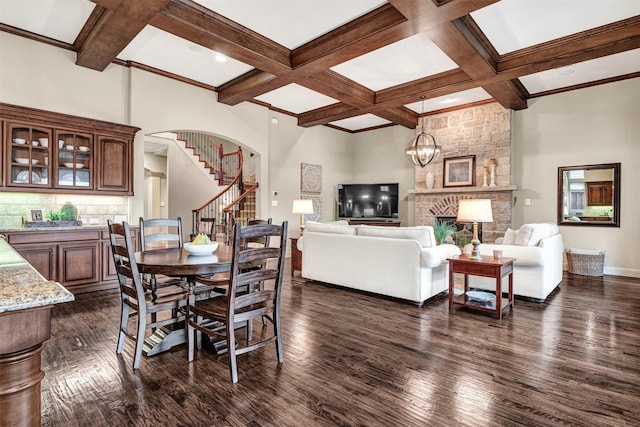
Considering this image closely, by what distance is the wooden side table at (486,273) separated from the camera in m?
3.38

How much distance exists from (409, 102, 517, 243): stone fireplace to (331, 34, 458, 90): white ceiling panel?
2.17m

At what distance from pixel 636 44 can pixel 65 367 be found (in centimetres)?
645

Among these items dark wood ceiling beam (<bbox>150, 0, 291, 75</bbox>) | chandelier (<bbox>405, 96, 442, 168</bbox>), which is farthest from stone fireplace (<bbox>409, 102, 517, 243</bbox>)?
dark wood ceiling beam (<bbox>150, 0, 291, 75</bbox>)

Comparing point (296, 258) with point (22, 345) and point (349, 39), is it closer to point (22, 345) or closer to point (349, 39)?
point (349, 39)

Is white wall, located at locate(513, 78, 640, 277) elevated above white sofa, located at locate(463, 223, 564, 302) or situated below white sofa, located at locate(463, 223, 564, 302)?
above

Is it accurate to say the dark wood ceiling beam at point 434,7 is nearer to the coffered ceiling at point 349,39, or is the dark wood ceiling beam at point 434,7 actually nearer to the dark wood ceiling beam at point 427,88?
the coffered ceiling at point 349,39

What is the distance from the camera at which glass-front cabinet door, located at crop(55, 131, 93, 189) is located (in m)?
4.27

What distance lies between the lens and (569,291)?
453 centimetres

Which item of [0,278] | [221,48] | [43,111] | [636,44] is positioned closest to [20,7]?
[43,111]

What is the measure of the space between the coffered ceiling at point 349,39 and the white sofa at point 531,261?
7.33 ft

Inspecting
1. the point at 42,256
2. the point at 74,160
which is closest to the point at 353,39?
the point at 74,160

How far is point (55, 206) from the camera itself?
4422 mm

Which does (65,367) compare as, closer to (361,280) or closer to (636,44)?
(361,280)

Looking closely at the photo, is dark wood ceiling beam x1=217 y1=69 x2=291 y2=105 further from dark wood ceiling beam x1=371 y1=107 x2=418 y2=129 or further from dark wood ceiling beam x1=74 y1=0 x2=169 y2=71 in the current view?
dark wood ceiling beam x1=371 y1=107 x2=418 y2=129
